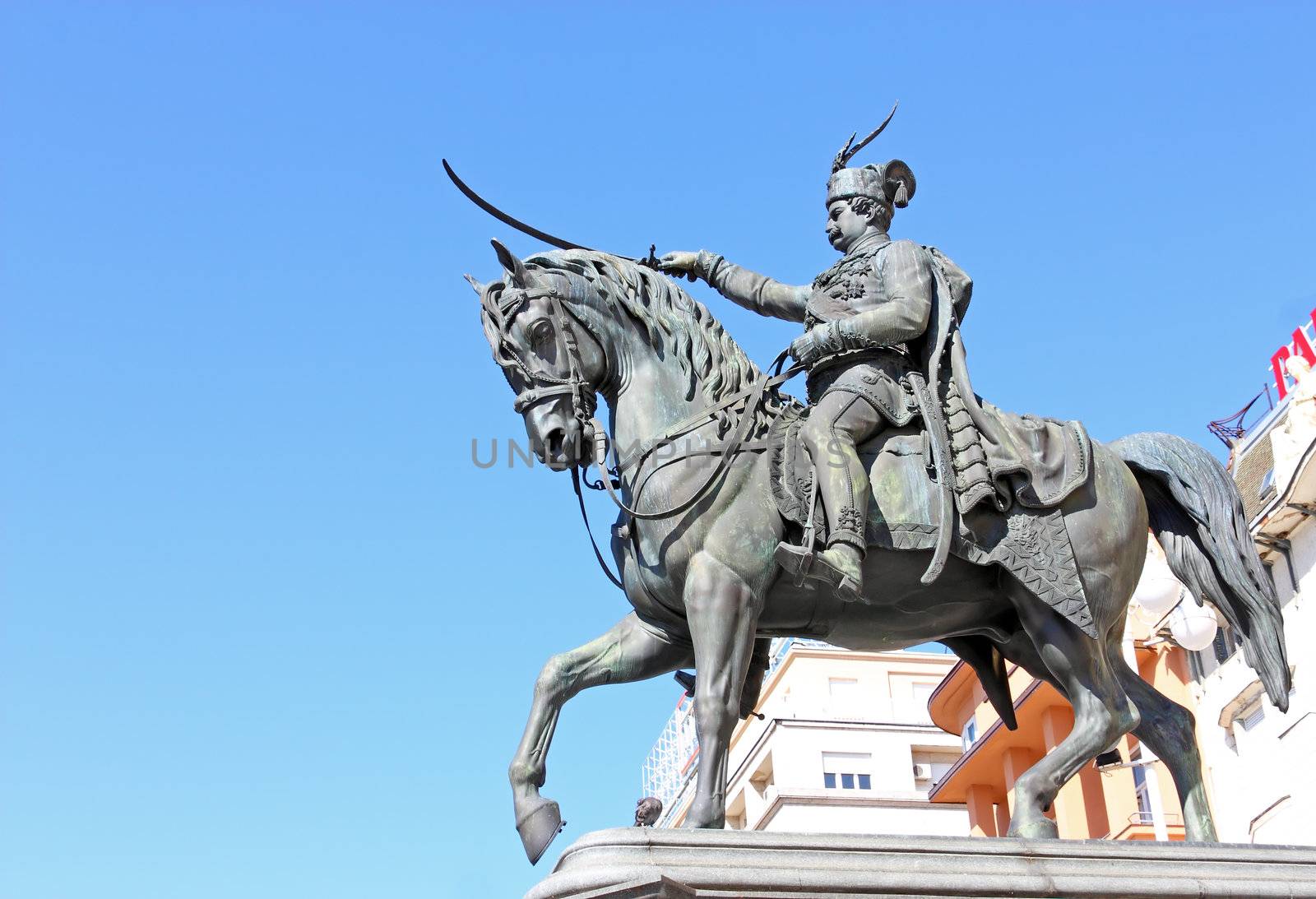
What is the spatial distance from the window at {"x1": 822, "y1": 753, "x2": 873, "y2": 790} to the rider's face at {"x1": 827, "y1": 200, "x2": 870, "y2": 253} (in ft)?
163

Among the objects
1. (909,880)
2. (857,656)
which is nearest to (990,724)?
(857,656)

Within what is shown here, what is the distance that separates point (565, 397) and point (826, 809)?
49264 millimetres

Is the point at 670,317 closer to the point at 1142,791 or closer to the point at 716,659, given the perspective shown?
the point at 716,659

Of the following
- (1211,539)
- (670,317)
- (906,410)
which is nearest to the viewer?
(906,410)

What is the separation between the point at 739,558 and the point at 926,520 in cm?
119

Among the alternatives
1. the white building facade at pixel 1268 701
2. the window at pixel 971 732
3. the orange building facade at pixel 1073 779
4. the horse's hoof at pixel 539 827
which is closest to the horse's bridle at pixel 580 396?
the horse's hoof at pixel 539 827

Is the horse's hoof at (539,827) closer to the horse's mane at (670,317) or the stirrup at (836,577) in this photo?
the stirrup at (836,577)

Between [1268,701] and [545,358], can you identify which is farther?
[1268,701]

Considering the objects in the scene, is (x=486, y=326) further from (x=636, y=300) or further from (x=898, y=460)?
(x=898, y=460)

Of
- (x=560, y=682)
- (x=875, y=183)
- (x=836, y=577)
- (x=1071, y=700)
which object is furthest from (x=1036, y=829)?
(x=875, y=183)

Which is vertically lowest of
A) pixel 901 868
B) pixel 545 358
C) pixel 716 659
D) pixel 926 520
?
pixel 901 868

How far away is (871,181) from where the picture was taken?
39.3ft

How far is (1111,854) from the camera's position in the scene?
9266 mm

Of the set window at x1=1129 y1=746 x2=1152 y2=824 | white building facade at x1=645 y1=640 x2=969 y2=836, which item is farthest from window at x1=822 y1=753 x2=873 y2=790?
window at x1=1129 y1=746 x2=1152 y2=824
